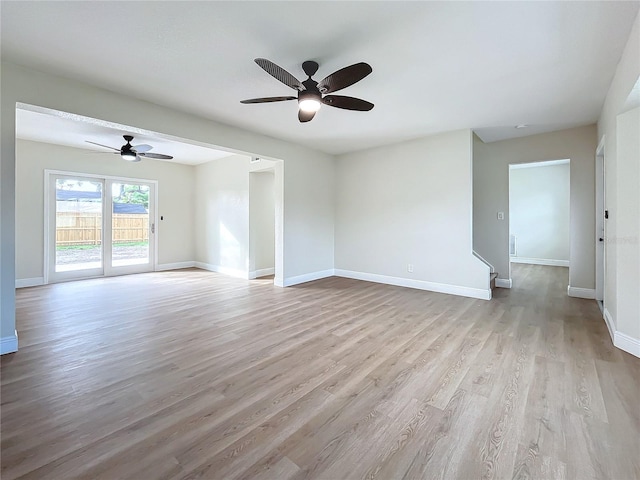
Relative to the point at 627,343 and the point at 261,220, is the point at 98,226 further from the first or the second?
the point at 627,343

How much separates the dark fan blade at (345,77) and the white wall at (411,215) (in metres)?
2.91

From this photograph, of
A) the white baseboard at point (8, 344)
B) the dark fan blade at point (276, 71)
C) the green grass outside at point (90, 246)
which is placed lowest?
the white baseboard at point (8, 344)

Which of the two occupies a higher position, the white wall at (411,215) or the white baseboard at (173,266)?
the white wall at (411,215)

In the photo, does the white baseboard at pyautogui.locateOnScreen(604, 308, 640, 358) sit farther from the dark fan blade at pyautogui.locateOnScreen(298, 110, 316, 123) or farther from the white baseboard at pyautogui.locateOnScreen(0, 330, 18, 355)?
the white baseboard at pyautogui.locateOnScreen(0, 330, 18, 355)

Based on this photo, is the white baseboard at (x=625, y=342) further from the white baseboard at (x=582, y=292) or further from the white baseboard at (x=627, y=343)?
the white baseboard at (x=582, y=292)

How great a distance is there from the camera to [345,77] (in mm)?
2277

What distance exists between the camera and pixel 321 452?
146 cm

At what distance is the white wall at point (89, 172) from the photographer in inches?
204

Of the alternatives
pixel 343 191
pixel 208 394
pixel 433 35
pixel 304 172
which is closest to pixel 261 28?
pixel 433 35

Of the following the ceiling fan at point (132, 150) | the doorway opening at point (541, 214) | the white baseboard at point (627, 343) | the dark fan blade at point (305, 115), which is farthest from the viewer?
the doorway opening at point (541, 214)

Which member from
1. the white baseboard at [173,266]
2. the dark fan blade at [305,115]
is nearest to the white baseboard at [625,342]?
the dark fan blade at [305,115]

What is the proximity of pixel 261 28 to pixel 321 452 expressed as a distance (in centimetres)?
274

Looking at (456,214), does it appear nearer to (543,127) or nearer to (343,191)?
(543,127)

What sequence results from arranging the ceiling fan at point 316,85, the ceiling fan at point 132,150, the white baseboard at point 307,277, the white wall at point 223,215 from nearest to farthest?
the ceiling fan at point 316,85 < the ceiling fan at point 132,150 < the white baseboard at point 307,277 < the white wall at point 223,215
